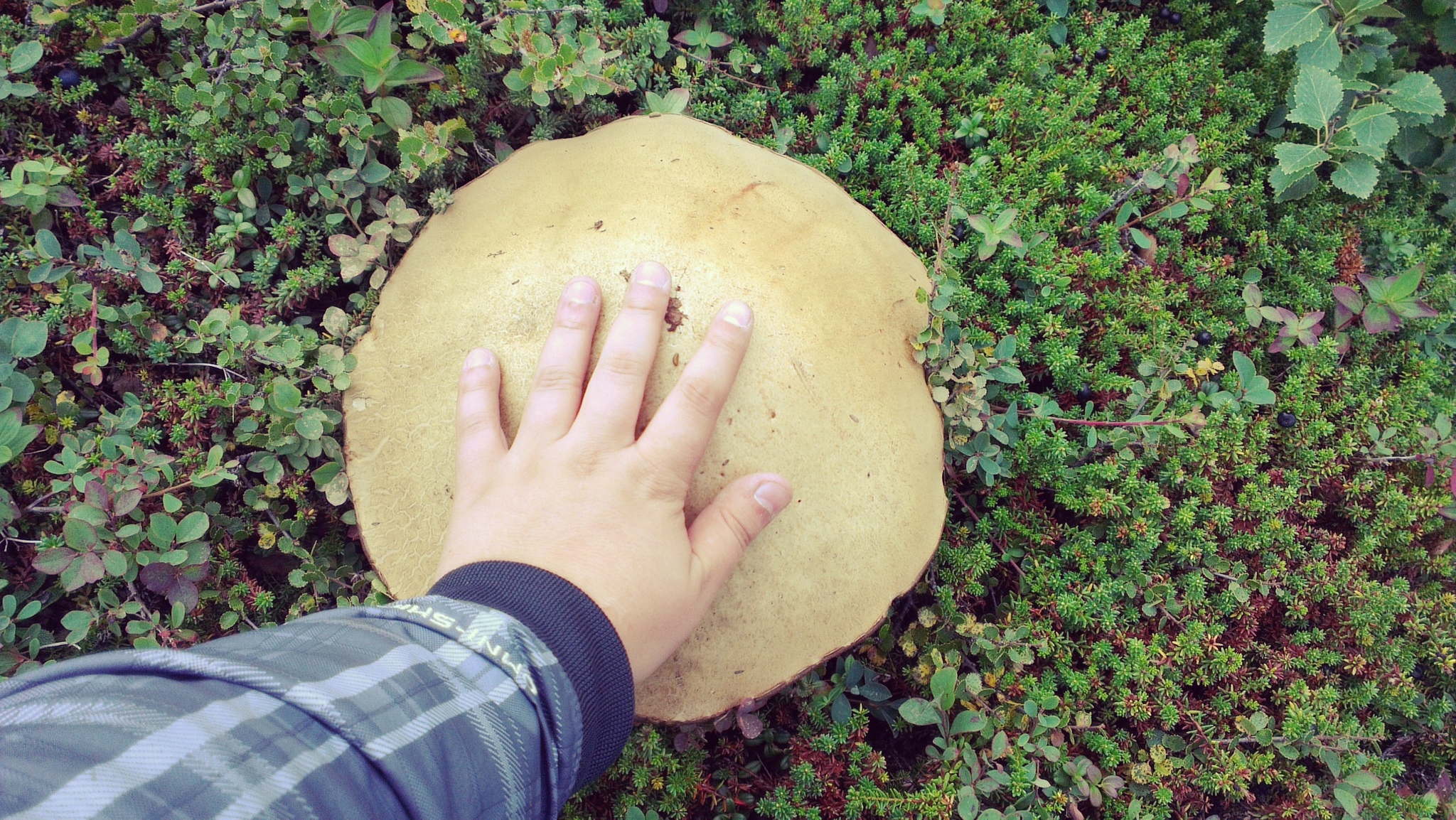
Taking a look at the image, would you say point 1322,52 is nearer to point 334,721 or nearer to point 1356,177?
point 1356,177

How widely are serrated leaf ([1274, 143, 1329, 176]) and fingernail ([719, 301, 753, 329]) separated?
160 centimetres

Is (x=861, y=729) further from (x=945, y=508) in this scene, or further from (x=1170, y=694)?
(x=1170, y=694)

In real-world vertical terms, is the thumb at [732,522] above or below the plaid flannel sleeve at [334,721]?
below

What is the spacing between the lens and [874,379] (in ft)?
5.03

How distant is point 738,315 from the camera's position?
1394mm

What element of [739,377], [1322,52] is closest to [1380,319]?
[1322,52]

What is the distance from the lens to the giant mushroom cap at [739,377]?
1435 mm

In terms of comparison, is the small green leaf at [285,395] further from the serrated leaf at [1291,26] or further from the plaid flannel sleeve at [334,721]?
the serrated leaf at [1291,26]

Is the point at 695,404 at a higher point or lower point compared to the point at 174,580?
higher

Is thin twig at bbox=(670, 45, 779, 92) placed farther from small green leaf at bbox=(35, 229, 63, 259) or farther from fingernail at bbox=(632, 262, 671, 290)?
small green leaf at bbox=(35, 229, 63, 259)

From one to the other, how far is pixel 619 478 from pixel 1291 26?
2.13 metres

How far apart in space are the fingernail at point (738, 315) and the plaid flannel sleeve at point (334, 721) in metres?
0.56

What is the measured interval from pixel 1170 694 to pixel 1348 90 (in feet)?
5.82

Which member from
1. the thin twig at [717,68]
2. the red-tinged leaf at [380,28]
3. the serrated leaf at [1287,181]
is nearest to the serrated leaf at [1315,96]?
the serrated leaf at [1287,181]
